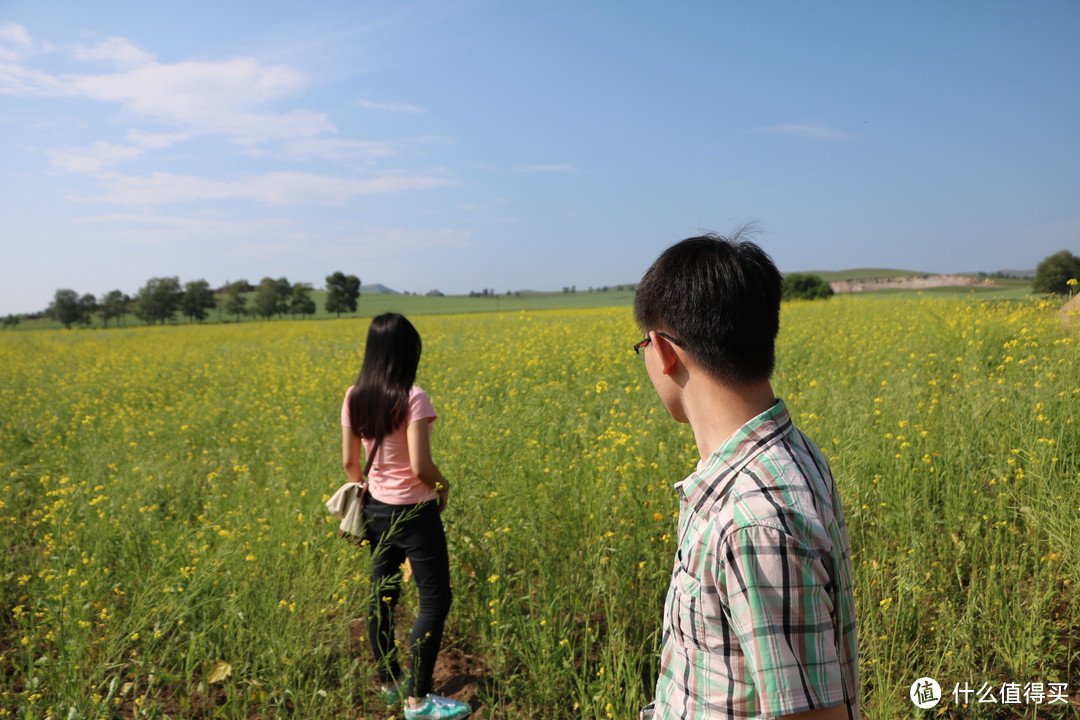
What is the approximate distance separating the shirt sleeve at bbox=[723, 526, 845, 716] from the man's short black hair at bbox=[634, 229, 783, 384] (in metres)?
0.28

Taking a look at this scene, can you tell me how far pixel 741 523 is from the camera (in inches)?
31.3

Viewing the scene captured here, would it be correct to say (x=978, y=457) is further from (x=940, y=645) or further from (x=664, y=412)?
(x=664, y=412)

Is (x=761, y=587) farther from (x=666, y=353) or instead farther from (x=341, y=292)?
(x=341, y=292)

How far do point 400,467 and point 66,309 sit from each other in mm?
81045

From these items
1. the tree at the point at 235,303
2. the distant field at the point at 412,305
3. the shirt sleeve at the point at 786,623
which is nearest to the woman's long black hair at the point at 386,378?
the shirt sleeve at the point at 786,623

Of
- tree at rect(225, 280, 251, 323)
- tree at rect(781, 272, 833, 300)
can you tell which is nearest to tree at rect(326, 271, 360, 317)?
tree at rect(225, 280, 251, 323)

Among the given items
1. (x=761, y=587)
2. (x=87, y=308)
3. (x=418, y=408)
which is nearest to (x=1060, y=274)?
(x=418, y=408)

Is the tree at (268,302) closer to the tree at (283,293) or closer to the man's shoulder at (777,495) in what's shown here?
the tree at (283,293)

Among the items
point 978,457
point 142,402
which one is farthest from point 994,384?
point 142,402

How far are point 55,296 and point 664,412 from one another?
8304 cm

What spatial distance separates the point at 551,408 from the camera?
194 inches

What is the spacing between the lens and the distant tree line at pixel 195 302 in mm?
66250

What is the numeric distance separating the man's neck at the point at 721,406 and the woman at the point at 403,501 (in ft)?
5.95

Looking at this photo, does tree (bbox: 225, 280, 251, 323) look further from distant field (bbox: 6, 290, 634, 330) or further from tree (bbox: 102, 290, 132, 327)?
tree (bbox: 102, 290, 132, 327)
